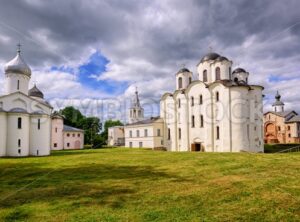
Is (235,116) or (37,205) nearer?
(37,205)

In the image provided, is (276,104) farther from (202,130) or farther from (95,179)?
(95,179)

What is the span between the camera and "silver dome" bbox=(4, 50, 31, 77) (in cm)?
3102

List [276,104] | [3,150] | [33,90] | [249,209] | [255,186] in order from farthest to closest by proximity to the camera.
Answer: [276,104]
[33,90]
[3,150]
[255,186]
[249,209]

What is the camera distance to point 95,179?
11508 mm

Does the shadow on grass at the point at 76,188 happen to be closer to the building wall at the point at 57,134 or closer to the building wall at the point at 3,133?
the building wall at the point at 3,133

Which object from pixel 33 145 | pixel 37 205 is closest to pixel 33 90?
pixel 33 145

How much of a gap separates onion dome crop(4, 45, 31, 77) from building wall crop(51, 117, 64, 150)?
18.0m

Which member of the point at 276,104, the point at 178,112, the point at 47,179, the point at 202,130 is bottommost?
the point at 47,179

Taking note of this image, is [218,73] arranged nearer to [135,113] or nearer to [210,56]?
[210,56]

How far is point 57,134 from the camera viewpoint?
48844 millimetres

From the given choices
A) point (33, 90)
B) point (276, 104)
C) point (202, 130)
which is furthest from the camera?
point (276, 104)

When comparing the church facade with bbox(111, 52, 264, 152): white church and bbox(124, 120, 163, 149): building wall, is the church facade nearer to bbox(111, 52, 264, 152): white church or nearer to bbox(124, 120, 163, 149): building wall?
bbox(111, 52, 264, 152): white church

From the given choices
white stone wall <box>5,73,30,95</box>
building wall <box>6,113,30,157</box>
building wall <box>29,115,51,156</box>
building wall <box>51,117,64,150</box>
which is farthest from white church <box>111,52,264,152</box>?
building wall <box>51,117,64,150</box>

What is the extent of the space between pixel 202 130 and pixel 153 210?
26.8m
